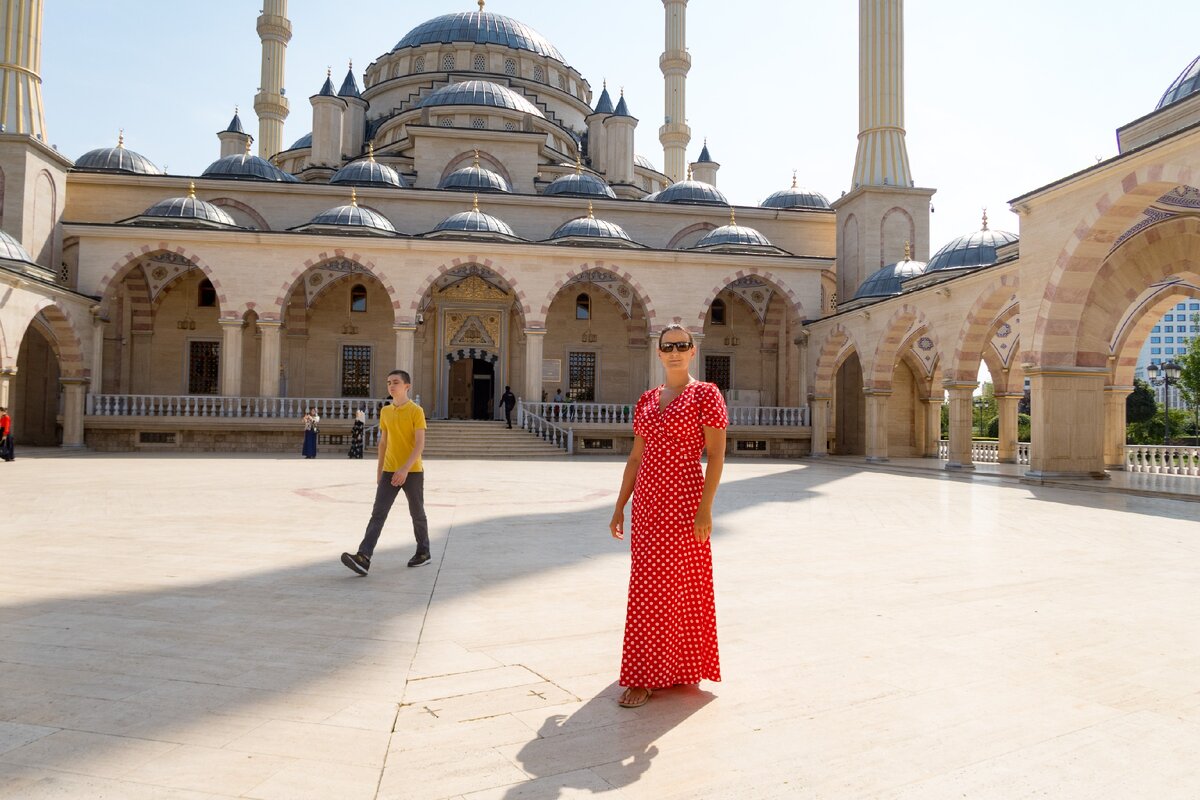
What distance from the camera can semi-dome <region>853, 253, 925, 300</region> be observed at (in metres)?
20.2

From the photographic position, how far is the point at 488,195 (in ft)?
79.8

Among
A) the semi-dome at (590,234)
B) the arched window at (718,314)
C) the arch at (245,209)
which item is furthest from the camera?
the arched window at (718,314)

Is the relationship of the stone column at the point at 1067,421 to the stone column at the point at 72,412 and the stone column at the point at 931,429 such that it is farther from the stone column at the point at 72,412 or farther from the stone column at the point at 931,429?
the stone column at the point at 72,412

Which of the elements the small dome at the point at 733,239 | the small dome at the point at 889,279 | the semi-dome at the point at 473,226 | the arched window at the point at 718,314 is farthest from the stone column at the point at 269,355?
the small dome at the point at 889,279

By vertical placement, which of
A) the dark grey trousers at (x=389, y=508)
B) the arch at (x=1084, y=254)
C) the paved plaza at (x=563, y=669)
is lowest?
the paved plaza at (x=563, y=669)

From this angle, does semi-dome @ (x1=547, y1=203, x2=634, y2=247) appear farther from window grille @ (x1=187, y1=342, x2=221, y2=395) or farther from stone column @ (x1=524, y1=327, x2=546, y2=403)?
window grille @ (x1=187, y1=342, x2=221, y2=395)

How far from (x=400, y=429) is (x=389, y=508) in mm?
526

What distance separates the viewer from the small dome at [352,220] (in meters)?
20.4

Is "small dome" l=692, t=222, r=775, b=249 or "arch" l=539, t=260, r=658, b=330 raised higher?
"small dome" l=692, t=222, r=775, b=249

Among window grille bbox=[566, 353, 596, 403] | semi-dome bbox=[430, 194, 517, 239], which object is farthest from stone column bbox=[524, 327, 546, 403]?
window grille bbox=[566, 353, 596, 403]

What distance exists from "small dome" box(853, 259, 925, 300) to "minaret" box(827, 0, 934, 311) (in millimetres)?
1890

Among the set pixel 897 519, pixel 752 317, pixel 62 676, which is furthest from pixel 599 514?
pixel 752 317

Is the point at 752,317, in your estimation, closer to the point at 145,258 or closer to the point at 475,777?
the point at 145,258

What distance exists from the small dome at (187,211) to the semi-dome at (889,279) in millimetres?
17006
